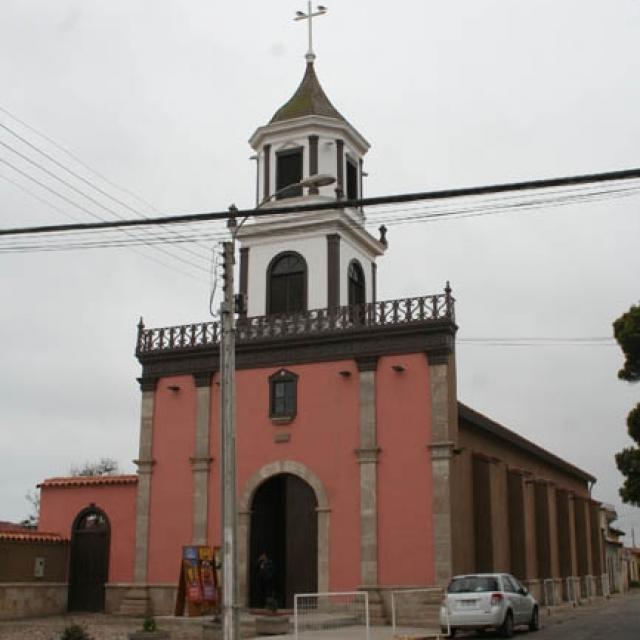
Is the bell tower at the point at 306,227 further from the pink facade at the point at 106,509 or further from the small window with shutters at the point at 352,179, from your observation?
the pink facade at the point at 106,509

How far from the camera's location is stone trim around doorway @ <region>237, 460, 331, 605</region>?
27.3m

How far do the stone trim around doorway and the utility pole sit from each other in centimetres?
1135

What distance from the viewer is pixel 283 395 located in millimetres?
29156

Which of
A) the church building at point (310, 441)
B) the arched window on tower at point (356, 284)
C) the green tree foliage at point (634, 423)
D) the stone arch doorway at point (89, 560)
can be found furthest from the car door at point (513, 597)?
the stone arch doorway at point (89, 560)

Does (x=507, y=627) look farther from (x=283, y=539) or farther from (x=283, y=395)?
(x=283, y=395)

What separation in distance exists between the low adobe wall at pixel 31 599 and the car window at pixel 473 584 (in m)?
13.2

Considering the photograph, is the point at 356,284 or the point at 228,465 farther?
the point at 356,284

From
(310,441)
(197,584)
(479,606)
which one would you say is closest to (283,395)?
(310,441)

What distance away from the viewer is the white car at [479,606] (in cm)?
2159

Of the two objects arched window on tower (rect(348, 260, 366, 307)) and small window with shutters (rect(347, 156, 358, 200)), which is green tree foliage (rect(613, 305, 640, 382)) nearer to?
arched window on tower (rect(348, 260, 366, 307))

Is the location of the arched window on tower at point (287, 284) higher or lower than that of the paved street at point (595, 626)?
higher

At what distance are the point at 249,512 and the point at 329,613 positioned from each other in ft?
19.5

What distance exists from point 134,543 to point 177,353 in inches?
231

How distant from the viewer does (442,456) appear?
86.7ft
